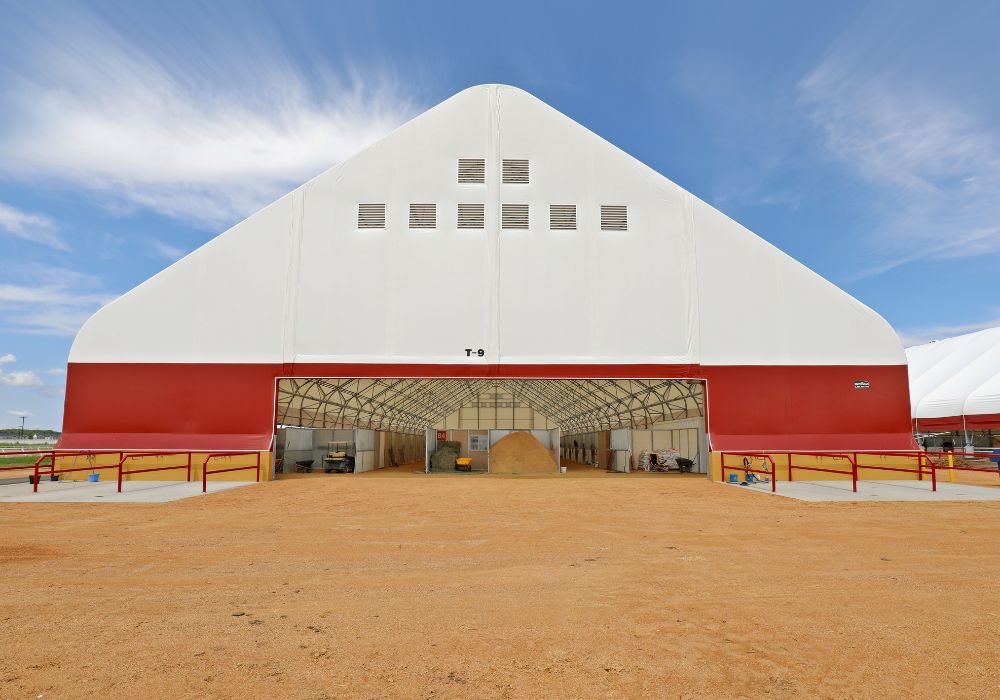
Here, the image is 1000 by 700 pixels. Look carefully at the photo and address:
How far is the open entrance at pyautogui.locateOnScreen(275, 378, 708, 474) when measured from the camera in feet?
97.4

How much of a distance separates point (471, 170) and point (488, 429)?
15806mm

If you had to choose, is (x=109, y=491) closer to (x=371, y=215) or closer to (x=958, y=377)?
(x=371, y=215)

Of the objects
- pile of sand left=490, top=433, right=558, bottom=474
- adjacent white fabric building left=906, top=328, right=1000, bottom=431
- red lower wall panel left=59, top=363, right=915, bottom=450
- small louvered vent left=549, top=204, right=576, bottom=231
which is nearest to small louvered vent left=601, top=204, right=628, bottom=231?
small louvered vent left=549, top=204, right=576, bottom=231

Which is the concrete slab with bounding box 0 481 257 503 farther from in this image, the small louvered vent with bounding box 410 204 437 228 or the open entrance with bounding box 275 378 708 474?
the small louvered vent with bounding box 410 204 437 228

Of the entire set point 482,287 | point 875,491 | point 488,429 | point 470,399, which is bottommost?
point 875,491

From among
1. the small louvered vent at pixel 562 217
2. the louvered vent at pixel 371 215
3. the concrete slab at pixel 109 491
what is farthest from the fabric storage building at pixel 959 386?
the concrete slab at pixel 109 491

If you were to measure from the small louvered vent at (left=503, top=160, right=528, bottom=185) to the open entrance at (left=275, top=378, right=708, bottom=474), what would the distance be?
29.1 ft

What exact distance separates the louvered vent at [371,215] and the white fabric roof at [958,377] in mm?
43939

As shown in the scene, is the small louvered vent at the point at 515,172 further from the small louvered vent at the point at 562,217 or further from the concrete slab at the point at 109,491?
the concrete slab at the point at 109,491

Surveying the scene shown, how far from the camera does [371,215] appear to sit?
24188 mm

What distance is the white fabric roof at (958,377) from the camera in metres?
44.2

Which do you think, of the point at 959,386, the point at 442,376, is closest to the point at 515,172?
the point at 442,376

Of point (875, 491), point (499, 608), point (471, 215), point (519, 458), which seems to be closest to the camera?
point (499, 608)

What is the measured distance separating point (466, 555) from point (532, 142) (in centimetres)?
2004
